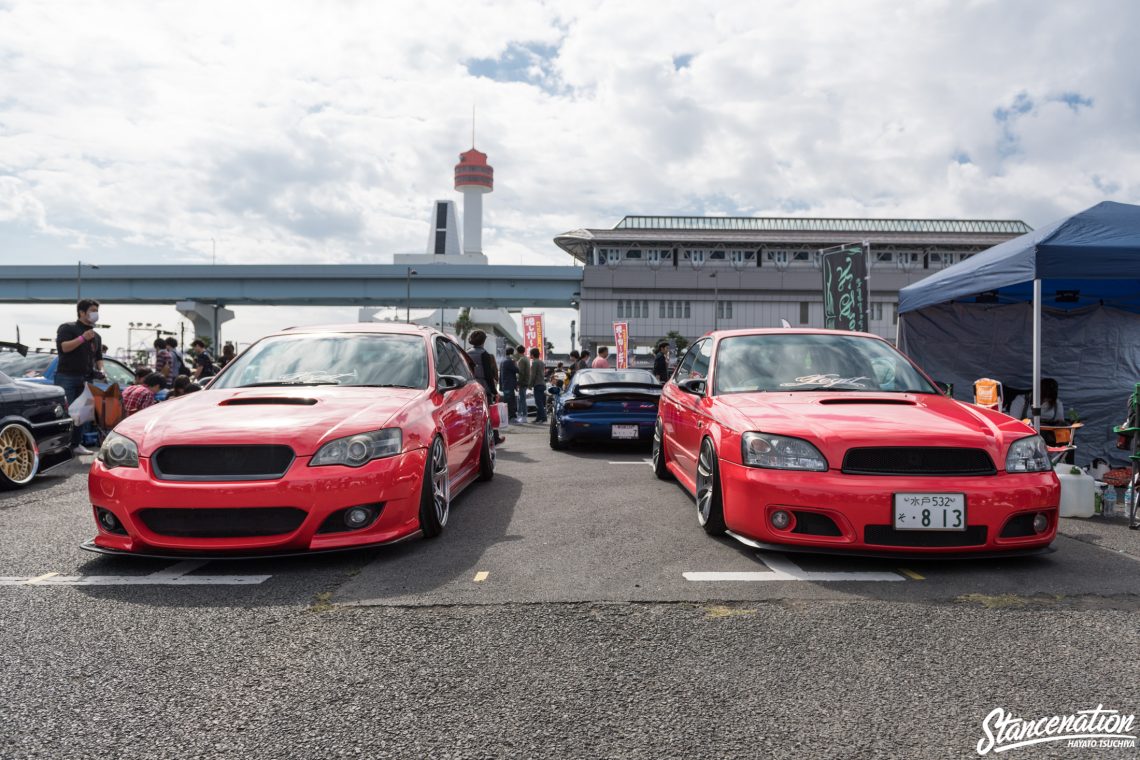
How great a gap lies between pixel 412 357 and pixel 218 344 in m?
57.6

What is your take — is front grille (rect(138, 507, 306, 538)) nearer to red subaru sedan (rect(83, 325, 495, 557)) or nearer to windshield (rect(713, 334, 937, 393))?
red subaru sedan (rect(83, 325, 495, 557))

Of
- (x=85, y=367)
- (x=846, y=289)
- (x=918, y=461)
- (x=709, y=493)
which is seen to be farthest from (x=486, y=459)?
(x=846, y=289)

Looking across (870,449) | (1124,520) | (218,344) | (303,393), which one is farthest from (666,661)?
(218,344)

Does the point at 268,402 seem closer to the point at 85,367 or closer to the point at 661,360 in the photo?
the point at 85,367

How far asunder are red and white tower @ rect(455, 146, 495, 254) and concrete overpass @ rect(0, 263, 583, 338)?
57696 millimetres

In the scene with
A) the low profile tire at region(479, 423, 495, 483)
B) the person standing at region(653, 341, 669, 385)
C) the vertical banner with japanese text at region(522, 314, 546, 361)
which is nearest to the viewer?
the low profile tire at region(479, 423, 495, 483)

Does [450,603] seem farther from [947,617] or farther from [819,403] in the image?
[819,403]

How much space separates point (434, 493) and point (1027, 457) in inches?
132

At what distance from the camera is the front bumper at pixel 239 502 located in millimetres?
3764

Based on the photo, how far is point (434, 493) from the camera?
4562 millimetres

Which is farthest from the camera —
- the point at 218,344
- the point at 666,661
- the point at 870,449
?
the point at 218,344

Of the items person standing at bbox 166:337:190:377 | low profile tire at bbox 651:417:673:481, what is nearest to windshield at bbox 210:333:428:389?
low profile tire at bbox 651:417:673:481

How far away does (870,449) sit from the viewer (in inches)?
154

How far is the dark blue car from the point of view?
962 centimetres
